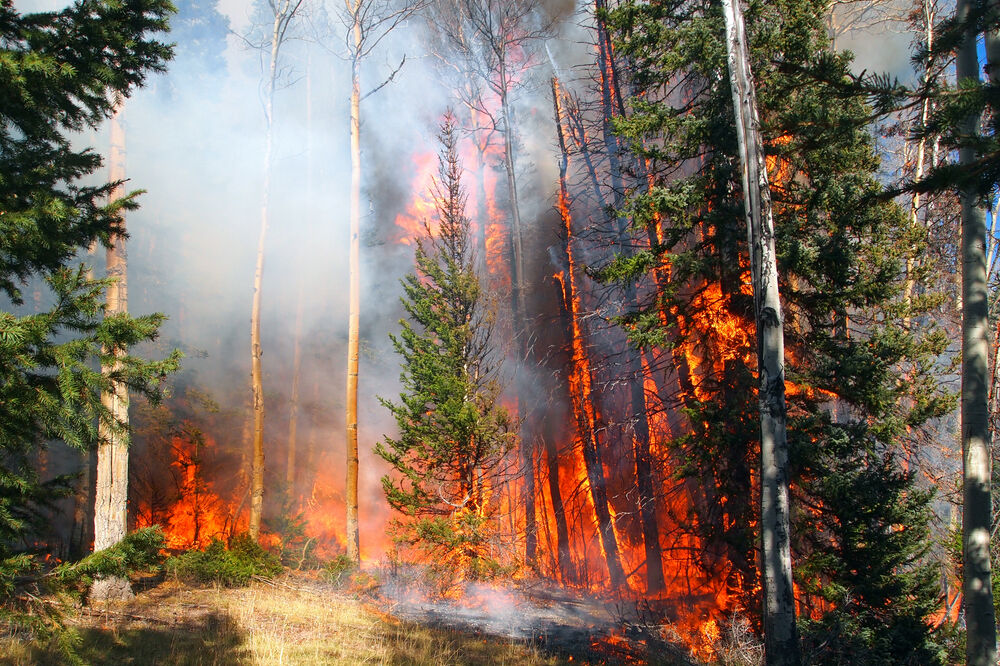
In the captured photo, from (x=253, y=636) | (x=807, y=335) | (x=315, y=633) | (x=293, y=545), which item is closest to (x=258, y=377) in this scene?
(x=293, y=545)

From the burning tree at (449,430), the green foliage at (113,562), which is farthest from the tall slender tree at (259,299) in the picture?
the green foliage at (113,562)

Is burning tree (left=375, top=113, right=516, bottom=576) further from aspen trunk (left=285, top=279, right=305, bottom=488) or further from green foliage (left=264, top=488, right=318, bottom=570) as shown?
aspen trunk (left=285, top=279, right=305, bottom=488)

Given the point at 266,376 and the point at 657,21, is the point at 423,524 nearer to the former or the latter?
the point at 657,21

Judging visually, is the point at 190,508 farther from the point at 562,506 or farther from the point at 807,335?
the point at 807,335

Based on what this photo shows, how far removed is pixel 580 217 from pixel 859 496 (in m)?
16.2

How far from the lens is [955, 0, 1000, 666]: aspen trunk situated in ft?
20.4

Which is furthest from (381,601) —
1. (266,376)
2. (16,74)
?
(266,376)

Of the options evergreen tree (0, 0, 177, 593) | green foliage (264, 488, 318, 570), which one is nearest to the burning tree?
green foliage (264, 488, 318, 570)

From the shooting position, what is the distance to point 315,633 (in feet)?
26.8

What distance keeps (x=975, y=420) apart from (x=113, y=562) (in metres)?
8.70

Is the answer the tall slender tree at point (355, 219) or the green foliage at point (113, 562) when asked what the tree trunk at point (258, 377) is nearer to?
the tall slender tree at point (355, 219)

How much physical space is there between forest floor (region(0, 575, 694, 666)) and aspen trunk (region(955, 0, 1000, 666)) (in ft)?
11.4

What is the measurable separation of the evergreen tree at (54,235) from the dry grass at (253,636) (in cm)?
260

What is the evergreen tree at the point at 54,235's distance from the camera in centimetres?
400
